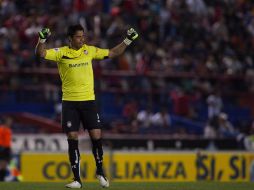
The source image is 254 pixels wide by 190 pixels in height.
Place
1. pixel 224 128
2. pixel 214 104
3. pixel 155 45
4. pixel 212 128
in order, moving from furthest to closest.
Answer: pixel 155 45
pixel 214 104
pixel 224 128
pixel 212 128

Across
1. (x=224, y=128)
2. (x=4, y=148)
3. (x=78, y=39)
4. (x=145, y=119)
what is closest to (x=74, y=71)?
(x=78, y=39)

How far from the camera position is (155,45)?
29.6m

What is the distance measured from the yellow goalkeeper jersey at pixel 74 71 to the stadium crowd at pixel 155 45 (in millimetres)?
13539

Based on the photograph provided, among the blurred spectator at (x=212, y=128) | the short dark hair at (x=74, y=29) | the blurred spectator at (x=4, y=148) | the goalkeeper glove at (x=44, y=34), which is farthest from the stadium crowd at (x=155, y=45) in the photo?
the goalkeeper glove at (x=44, y=34)

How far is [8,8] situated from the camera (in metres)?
29.3

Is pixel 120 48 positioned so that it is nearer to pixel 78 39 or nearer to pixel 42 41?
pixel 78 39

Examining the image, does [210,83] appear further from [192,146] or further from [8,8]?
[8,8]

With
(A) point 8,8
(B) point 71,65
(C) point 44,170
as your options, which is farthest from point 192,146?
(B) point 71,65

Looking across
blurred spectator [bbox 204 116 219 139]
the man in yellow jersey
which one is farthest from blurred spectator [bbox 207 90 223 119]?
the man in yellow jersey

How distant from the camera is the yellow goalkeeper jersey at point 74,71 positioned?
45.5 ft

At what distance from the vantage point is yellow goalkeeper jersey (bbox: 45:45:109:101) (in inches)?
547

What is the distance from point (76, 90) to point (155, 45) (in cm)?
1586

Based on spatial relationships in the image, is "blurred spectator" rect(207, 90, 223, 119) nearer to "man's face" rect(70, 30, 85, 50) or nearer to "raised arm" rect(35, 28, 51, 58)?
"man's face" rect(70, 30, 85, 50)

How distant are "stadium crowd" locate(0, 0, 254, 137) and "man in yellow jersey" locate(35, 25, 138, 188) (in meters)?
13.5
